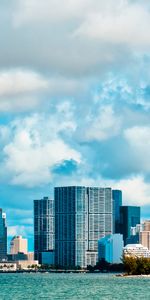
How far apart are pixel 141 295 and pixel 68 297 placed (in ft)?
39.1

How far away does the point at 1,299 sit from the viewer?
134m

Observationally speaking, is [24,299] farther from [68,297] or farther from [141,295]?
[141,295]

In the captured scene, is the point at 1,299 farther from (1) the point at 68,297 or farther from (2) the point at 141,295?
(2) the point at 141,295

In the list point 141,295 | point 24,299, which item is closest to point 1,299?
point 24,299

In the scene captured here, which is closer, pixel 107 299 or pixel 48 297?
pixel 107 299

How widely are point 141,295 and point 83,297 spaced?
989cm

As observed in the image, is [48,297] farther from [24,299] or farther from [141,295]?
[141,295]

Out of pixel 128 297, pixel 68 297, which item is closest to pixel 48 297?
pixel 68 297

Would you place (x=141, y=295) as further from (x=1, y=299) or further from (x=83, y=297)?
(x=1, y=299)

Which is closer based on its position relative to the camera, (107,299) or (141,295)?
(107,299)

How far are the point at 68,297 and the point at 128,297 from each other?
898 cm

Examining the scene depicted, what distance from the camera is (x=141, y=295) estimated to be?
139750 mm

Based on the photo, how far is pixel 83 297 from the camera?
136m

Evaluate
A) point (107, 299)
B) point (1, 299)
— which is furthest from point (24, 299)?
point (107, 299)
